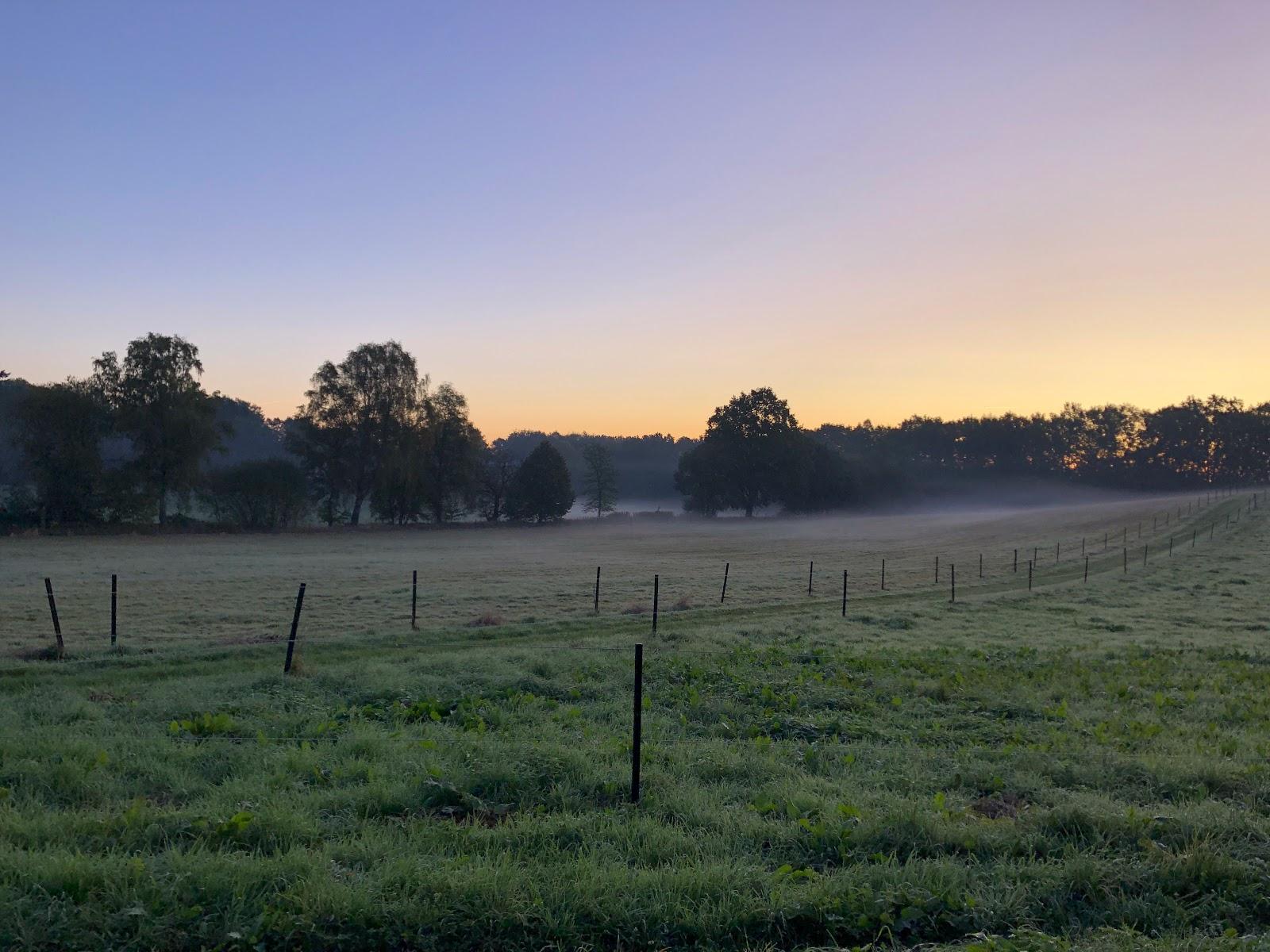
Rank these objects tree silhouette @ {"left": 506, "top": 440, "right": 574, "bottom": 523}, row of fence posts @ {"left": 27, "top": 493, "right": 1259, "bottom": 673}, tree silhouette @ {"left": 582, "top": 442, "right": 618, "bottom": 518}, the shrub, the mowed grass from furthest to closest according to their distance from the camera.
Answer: tree silhouette @ {"left": 582, "top": 442, "right": 618, "bottom": 518}, tree silhouette @ {"left": 506, "top": 440, "right": 574, "bottom": 523}, the shrub, row of fence posts @ {"left": 27, "top": 493, "right": 1259, "bottom": 673}, the mowed grass

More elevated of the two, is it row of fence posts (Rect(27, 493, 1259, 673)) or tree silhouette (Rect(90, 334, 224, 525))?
tree silhouette (Rect(90, 334, 224, 525))

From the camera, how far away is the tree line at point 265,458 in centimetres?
5641

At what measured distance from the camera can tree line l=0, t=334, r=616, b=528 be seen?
185 feet

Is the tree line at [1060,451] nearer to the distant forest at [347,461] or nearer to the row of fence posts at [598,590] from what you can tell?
the distant forest at [347,461]

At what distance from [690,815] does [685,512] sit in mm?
96028

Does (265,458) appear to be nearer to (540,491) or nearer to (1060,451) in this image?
(540,491)

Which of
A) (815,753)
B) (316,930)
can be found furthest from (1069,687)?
(316,930)

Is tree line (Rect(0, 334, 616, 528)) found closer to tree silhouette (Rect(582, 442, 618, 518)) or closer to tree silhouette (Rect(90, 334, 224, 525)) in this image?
tree silhouette (Rect(90, 334, 224, 525))

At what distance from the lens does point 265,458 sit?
243ft

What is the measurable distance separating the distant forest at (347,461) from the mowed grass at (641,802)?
49363 millimetres

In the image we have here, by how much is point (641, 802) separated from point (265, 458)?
7495 cm

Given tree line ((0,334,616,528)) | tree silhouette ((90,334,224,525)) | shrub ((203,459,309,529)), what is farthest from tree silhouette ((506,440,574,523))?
tree silhouette ((90,334,224,525))

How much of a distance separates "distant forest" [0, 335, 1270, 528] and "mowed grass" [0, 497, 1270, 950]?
49.4 m

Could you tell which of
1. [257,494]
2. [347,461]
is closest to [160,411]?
[257,494]
